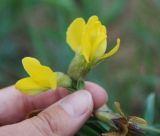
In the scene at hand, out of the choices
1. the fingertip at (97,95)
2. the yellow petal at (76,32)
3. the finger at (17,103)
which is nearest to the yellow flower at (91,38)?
the yellow petal at (76,32)

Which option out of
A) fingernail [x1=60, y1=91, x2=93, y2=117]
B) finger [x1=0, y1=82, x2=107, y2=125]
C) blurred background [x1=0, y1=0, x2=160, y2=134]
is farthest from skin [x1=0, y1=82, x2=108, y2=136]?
blurred background [x1=0, y1=0, x2=160, y2=134]

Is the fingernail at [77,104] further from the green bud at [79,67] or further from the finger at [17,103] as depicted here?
the finger at [17,103]

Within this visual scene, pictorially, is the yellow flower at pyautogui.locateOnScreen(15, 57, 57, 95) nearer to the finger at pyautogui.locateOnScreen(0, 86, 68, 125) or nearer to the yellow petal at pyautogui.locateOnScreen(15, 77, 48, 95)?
the yellow petal at pyautogui.locateOnScreen(15, 77, 48, 95)

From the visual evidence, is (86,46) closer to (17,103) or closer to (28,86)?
(28,86)

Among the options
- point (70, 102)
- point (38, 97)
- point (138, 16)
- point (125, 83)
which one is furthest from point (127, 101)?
point (70, 102)

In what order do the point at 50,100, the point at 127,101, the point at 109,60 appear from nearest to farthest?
the point at 50,100, the point at 127,101, the point at 109,60

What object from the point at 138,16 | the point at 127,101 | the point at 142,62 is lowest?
the point at 127,101

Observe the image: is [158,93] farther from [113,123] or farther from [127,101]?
[113,123]
